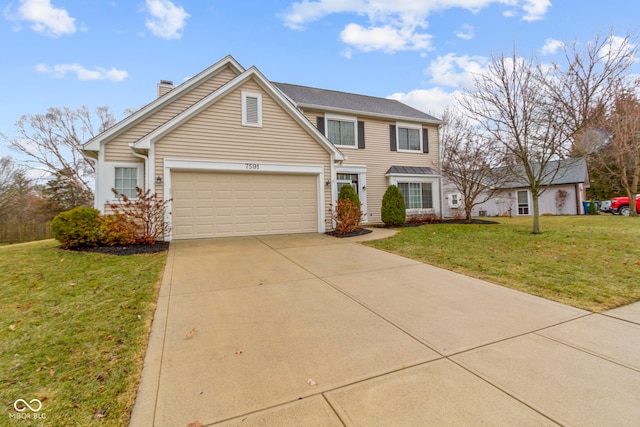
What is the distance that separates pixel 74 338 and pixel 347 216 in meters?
8.14

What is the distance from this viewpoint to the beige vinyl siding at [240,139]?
29.7 ft

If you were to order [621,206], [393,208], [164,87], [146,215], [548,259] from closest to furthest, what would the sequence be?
[548,259] → [146,215] → [164,87] → [393,208] → [621,206]

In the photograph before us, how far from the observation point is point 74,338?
9.75ft

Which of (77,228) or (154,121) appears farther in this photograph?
(154,121)

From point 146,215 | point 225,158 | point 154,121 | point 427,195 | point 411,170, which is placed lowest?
point 146,215

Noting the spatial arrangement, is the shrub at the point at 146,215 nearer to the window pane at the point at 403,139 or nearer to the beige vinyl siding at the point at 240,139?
the beige vinyl siding at the point at 240,139

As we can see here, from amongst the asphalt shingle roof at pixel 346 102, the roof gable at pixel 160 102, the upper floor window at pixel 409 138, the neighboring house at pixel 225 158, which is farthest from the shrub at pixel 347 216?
the roof gable at pixel 160 102

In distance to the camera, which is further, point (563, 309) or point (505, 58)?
point (505, 58)

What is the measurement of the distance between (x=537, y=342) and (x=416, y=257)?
3.86 metres

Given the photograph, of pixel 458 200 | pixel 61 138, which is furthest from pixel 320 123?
pixel 61 138

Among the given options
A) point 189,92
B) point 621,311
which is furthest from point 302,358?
point 189,92

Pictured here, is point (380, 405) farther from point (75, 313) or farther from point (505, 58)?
point (505, 58)

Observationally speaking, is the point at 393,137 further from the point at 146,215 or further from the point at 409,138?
the point at 146,215

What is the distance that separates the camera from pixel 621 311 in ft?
11.9
